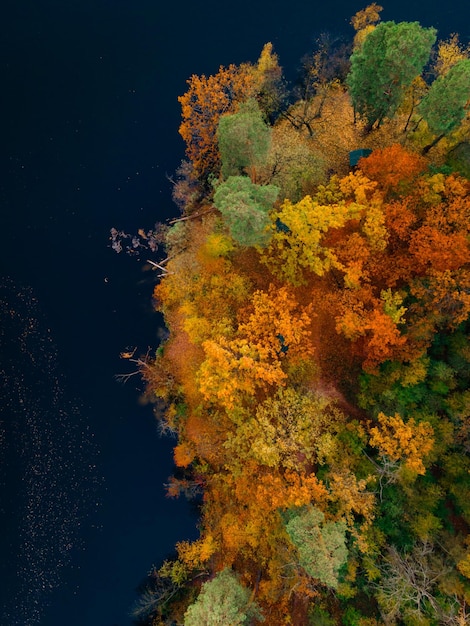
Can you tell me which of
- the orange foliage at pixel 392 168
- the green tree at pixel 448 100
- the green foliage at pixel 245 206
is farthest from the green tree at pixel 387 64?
the green foliage at pixel 245 206

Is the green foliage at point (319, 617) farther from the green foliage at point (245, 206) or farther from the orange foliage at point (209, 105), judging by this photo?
the orange foliage at point (209, 105)

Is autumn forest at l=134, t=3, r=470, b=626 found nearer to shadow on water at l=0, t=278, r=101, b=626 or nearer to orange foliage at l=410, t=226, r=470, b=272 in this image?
orange foliage at l=410, t=226, r=470, b=272

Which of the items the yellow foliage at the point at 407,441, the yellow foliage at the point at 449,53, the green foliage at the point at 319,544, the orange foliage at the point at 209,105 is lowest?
the green foliage at the point at 319,544

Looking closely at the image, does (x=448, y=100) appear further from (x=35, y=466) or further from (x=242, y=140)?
(x=35, y=466)

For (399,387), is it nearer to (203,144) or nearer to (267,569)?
(267,569)

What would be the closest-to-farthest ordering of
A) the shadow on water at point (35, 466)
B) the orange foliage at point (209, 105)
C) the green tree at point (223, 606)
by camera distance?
the green tree at point (223, 606) < the orange foliage at point (209, 105) < the shadow on water at point (35, 466)

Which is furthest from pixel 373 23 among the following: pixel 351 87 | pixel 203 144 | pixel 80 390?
pixel 80 390

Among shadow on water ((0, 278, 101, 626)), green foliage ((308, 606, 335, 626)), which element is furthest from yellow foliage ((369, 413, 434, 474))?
shadow on water ((0, 278, 101, 626))
